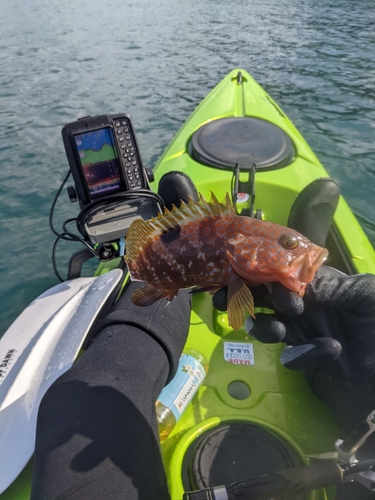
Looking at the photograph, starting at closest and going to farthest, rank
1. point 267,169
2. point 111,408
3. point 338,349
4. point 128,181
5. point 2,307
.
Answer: point 111,408
point 338,349
point 128,181
point 267,169
point 2,307

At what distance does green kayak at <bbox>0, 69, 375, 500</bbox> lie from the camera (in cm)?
250

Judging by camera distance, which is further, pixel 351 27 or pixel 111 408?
pixel 351 27

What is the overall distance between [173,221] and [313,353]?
4.05ft

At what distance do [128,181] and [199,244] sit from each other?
1.84m

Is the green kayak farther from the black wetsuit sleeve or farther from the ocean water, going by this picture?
the ocean water

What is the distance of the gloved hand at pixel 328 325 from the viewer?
6.83ft

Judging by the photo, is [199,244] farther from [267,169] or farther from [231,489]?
[267,169]

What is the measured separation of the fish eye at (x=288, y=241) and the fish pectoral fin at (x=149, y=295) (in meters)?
0.63

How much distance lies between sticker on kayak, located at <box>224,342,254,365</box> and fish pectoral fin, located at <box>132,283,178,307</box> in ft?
5.26

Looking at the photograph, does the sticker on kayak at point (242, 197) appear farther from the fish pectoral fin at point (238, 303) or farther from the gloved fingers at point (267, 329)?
the fish pectoral fin at point (238, 303)

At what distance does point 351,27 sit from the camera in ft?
63.7

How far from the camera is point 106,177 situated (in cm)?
332

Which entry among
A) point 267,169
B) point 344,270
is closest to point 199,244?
point 344,270

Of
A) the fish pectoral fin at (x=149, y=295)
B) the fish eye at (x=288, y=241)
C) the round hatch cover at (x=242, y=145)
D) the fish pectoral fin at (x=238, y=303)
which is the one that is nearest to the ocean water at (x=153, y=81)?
the round hatch cover at (x=242, y=145)
